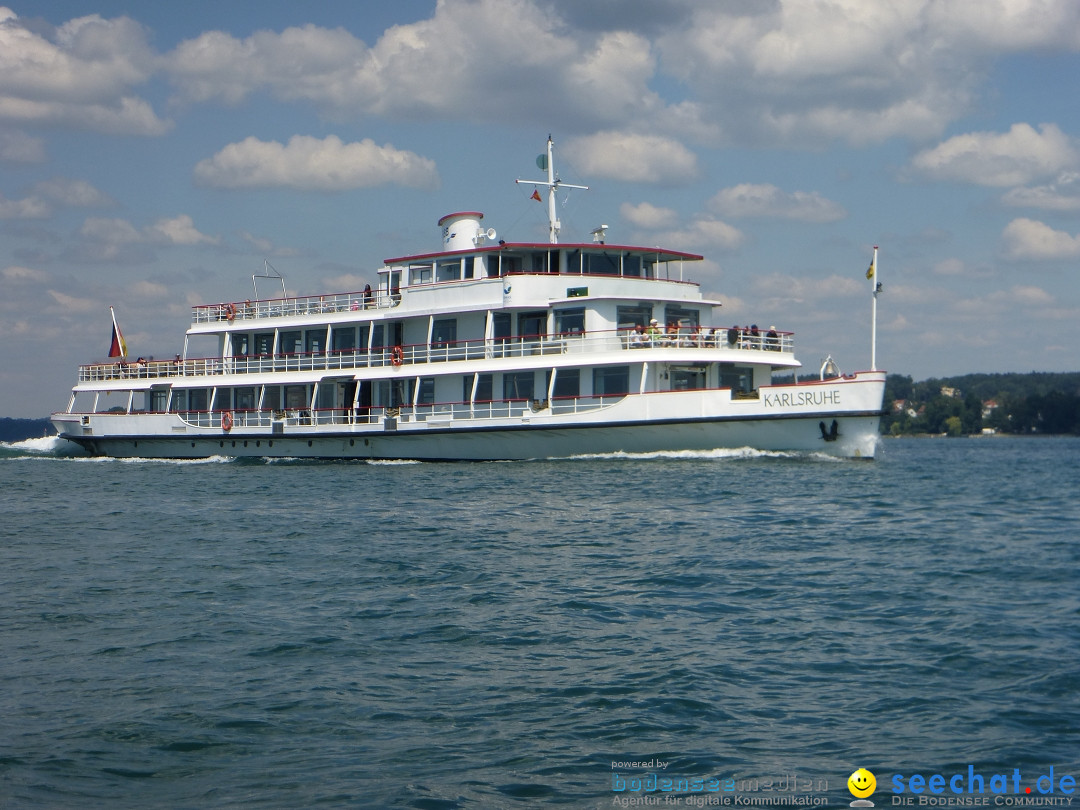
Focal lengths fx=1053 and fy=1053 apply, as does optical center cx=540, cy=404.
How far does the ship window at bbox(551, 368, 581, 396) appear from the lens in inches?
1272

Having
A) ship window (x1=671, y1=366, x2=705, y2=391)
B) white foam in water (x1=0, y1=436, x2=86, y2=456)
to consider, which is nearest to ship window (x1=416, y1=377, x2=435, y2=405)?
ship window (x1=671, y1=366, x2=705, y2=391)

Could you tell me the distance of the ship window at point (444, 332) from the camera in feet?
118

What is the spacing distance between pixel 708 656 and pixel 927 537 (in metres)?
7.90

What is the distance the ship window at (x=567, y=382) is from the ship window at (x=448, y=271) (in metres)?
5.81

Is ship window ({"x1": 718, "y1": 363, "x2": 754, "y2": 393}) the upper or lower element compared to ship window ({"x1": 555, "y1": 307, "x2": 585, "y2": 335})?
lower

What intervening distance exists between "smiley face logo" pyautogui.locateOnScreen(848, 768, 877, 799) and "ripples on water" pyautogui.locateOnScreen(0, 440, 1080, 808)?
10 centimetres

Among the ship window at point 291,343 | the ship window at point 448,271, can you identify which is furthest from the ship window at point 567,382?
the ship window at point 291,343

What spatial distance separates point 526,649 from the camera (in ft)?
35.4

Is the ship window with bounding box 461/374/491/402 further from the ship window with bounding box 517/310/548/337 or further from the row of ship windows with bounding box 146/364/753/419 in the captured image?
the ship window with bounding box 517/310/548/337

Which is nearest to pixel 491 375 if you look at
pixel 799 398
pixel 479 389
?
pixel 479 389

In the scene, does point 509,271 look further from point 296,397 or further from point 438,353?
point 296,397

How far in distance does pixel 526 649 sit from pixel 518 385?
23.2 meters

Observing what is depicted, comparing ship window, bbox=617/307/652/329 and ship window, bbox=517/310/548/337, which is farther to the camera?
ship window, bbox=517/310/548/337

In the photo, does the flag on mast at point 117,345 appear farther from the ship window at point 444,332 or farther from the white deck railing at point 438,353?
the ship window at point 444,332
